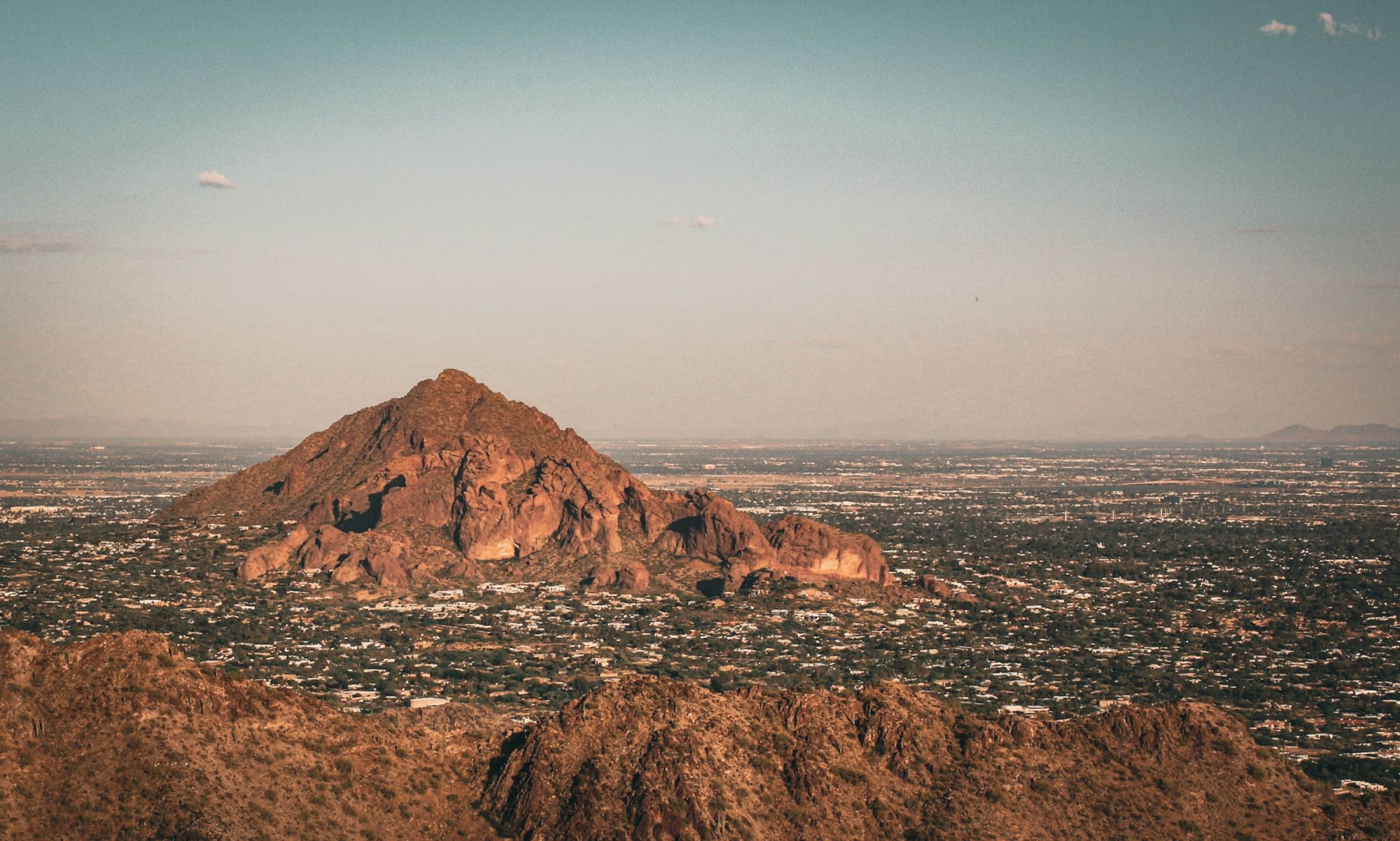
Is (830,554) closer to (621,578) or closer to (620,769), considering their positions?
(621,578)

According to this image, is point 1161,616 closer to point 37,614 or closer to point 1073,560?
point 1073,560

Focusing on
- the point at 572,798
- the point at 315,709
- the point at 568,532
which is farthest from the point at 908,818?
the point at 568,532

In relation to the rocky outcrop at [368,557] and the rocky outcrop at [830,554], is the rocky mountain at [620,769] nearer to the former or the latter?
the rocky outcrop at [368,557]

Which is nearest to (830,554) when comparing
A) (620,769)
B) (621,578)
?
(621,578)

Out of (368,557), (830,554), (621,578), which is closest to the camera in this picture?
(368,557)

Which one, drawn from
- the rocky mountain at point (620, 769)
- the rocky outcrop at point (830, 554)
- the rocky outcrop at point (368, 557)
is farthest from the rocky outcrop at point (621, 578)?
the rocky mountain at point (620, 769)

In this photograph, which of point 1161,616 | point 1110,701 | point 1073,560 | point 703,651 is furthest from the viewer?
point 1073,560
